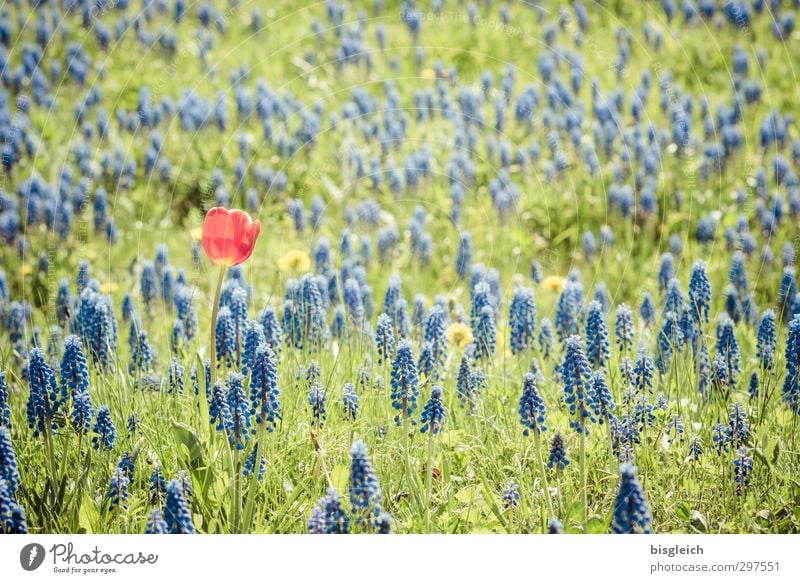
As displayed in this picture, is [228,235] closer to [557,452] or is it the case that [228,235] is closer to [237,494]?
[237,494]

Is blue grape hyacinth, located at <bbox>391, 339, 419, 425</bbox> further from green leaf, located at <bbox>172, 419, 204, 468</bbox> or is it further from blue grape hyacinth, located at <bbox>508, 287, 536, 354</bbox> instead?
blue grape hyacinth, located at <bbox>508, 287, 536, 354</bbox>

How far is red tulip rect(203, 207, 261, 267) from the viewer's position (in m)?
2.92

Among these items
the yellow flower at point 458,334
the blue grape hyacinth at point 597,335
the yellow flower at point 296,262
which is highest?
the yellow flower at point 296,262

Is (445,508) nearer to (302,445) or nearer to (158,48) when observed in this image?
(302,445)

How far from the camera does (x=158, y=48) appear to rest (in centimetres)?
741

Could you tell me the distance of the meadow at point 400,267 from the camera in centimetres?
296

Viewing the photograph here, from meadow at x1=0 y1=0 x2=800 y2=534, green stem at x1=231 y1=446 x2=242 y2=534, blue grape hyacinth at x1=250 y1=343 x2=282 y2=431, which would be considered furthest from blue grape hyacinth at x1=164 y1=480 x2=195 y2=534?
blue grape hyacinth at x1=250 y1=343 x2=282 y2=431

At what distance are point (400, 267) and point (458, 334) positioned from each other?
4.91 feet

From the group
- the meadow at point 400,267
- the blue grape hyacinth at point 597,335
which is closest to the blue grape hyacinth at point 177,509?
the meadow at point 400,267

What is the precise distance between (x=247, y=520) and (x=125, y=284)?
2725 millimetres

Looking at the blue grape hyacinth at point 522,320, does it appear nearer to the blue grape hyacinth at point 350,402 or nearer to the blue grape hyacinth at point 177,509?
the blue grape hyacinth at point 350,402
